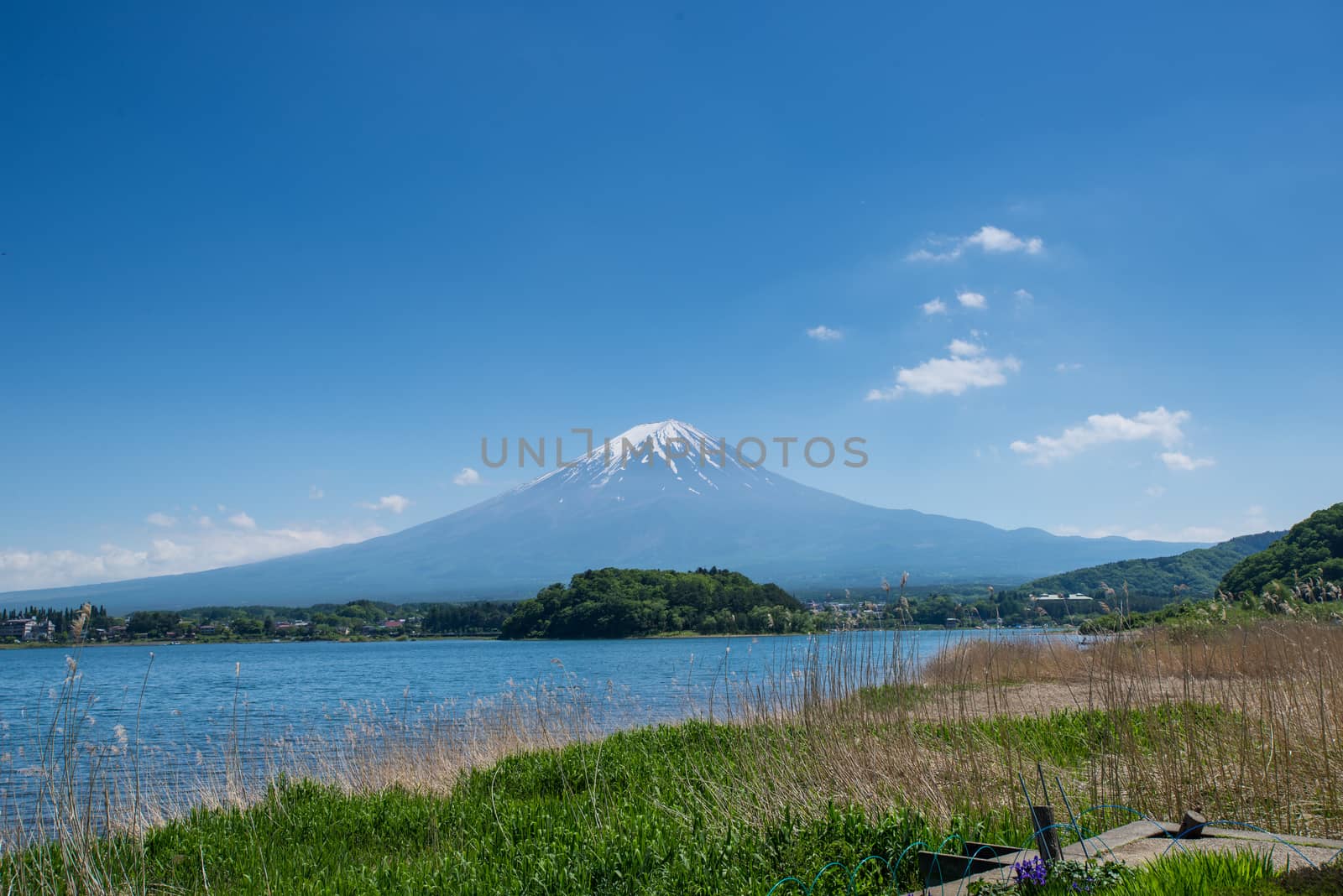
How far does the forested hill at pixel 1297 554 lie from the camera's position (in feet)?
97.8

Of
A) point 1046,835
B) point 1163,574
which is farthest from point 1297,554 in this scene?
point 1046,835

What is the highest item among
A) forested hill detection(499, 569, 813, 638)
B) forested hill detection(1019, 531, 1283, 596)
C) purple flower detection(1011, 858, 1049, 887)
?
purple flower detection(1011, 858, 1049, 887)

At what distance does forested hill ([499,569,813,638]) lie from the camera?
59.4 metres

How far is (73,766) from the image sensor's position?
495 centimetres

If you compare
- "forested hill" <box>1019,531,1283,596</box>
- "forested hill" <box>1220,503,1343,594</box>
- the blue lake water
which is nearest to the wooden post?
the blue lake water

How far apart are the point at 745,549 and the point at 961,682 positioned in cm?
19255

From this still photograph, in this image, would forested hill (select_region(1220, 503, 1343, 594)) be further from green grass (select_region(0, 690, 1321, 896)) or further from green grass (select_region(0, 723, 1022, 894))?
green grass (select_region(0, 723, 1022, 894))

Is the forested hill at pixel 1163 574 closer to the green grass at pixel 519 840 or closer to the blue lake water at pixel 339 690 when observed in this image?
the blue lake water at pixel 339 690

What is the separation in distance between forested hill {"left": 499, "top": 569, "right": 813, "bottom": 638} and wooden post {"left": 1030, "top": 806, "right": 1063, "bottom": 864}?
167 feet

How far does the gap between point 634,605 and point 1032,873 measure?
57.8 metres

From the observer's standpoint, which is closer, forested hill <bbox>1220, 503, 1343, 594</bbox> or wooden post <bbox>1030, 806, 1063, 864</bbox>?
wooden post <bbox>1030, 806, 1063, 864</bbox>

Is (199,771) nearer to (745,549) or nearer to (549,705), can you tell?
(549,705)

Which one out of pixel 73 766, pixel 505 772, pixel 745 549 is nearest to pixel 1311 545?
pixel 505 772

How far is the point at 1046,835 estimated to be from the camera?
3789mm
